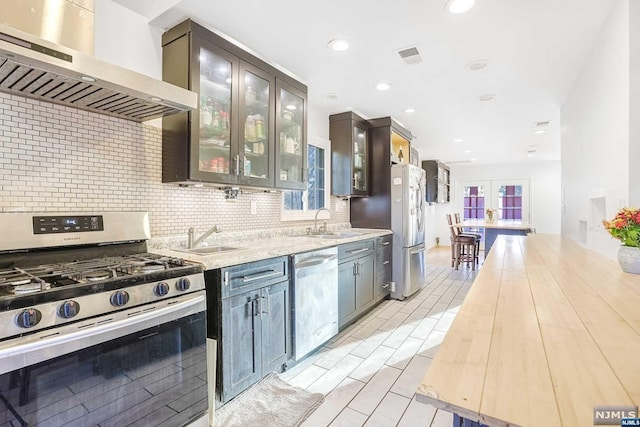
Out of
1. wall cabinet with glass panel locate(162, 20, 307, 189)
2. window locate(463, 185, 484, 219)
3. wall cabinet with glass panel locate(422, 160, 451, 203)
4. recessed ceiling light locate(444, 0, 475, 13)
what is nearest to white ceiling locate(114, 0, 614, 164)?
recessed ceiling light locate(444, 0, 475, 13)

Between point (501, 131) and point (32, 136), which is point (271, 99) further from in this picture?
point (501, 131)

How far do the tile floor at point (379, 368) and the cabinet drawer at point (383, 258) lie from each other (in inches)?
18.3

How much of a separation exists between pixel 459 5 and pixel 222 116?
5.47 feet

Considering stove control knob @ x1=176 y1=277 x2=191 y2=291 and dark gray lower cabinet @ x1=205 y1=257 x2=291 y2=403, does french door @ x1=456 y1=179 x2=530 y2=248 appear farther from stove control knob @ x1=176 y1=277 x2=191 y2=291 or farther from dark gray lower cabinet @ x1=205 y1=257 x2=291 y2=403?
stove control knob @ x1=176 y1=277 x2=191 y2=291

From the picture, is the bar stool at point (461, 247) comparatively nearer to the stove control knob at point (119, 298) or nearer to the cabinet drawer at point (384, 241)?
the cabinet drawer at point (384, 241)

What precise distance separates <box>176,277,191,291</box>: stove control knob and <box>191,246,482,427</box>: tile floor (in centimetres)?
70

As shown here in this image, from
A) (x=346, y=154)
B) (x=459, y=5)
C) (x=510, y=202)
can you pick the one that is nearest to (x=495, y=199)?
(x=510, y=202)

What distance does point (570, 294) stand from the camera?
1262 mm

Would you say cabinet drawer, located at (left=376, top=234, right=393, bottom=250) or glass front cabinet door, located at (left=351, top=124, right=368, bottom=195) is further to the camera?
glass front cabinet door, located at (left=351, top=124, right=368, bottom=195)

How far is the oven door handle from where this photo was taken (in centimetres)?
104

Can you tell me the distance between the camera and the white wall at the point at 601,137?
1742 mm

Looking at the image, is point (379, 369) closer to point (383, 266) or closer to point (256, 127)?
point (383, 266)

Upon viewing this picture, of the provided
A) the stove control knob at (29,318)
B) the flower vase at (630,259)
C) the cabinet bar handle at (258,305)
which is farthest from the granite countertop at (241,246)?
the flower vase at (630,259)

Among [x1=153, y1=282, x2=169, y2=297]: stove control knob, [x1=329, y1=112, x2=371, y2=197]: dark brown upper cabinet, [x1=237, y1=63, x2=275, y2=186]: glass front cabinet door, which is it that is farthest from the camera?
[x1=329, y1=112, x2=371, y2=197]: dark brown upper cabinet
